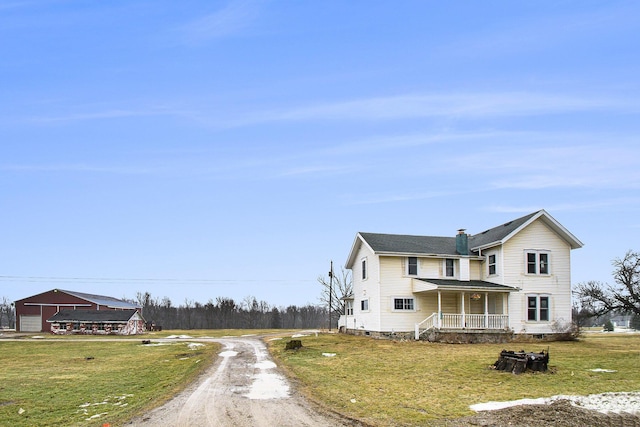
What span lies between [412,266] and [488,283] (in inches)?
197

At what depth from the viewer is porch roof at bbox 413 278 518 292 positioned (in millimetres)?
33031

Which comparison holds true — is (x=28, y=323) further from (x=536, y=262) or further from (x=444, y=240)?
(x=536, y=262)

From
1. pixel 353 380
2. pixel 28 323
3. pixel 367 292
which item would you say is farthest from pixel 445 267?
pixel 28 323

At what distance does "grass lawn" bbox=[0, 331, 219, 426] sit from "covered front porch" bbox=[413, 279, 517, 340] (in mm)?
13470

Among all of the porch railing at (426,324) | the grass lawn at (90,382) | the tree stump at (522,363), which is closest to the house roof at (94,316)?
the grass lawn at (90,382)

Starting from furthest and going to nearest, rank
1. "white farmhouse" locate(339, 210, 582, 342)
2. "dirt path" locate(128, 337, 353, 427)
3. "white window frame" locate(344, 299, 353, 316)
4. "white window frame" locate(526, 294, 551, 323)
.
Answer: "white window frame" locate(344, 299, 353, 316)
"white window frame" locate(526, 294, 551, 323)
"white farmhouse" locate(339, 210, 582, 342)
"dirt path" locate(128, 337, 353, 427)

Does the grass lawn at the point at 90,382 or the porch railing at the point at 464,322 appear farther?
the porch railing at the point at 464,322

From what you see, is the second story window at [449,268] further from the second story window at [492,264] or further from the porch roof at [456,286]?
the second story window at [492,264]

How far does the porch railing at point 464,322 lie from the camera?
3350 centimetres

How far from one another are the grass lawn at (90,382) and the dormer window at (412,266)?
1388cm

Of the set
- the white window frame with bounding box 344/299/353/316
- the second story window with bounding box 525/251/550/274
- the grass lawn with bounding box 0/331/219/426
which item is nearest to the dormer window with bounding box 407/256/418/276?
the second story window with bounding box 525/251/550/274

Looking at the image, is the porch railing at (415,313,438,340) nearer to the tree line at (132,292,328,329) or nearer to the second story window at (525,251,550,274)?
the second story window at (525,251,550,274)

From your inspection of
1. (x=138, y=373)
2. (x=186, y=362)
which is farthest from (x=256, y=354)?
(x=138, y=373)

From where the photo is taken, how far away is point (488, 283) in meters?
35.9
